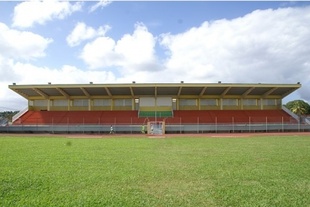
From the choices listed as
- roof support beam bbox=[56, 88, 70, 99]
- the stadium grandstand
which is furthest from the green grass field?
roof support beam bbox=[56, 88, 70, 99]

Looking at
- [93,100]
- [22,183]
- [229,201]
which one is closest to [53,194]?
[22,183]

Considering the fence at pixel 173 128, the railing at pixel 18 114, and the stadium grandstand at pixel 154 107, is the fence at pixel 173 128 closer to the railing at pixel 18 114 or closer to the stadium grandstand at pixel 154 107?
the stadium grandstand at pixel 154 107

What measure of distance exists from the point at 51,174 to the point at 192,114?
4235cm

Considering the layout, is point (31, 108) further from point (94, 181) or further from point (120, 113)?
point (94, 181)

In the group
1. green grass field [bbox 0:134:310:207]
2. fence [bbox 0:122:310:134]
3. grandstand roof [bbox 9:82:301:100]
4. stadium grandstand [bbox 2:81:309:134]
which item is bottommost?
green grass field [bbox 0:134:310:207]

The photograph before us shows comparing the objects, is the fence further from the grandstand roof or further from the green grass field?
the green grass field

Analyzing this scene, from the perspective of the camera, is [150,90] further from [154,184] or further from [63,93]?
[154,184]

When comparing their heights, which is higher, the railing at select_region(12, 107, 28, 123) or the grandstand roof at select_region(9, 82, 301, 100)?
the grandstand roof at select_region(9, 82, 301, 100)

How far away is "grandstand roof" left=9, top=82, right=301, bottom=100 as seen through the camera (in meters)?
47.8

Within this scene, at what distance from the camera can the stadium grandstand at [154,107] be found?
4322 cm

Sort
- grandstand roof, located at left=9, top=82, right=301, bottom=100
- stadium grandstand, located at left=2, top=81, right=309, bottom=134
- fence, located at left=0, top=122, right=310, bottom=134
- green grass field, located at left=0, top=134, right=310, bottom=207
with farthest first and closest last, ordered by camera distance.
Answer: grandstand roof, located at left=9, top=82, right=301, bottom=100 → stadium grandstand, located at left=2, top=81, right=309, bottom=134 → fence, located at left=0, top=122, right=310, bottom=134 → green grass field, located at left=0, top=134, right=310, bottom=207

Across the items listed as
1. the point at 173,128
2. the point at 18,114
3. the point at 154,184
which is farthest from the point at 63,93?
the point at 154,184

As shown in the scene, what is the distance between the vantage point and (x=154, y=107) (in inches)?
2039

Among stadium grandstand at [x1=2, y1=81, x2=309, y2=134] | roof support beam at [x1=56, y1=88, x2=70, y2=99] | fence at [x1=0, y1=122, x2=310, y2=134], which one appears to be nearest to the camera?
fence at [x1=0, y1=122, x2=310, y2=134]
